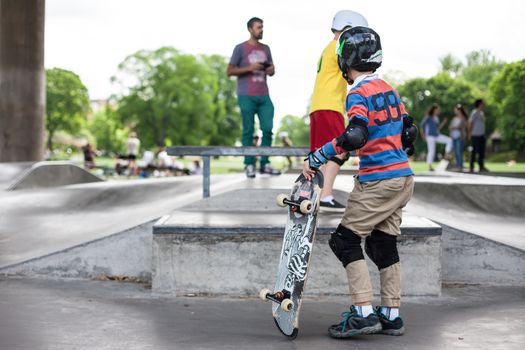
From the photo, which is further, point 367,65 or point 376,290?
point 376,290

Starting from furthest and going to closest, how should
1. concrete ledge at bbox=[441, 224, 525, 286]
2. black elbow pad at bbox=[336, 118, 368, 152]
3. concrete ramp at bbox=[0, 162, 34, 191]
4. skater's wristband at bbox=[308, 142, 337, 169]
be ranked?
1. concrete ramp at bbox=[0, 162, 34, 191]
2. concrete ledge at bbox=[441, 224, 525, 286]
3. skater's wristband at bbox=[308, 142, 337, 169]
4. black elbow pad at bbox=[336, 118, 368, 152]

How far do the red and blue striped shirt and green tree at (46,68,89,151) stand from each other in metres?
70.7

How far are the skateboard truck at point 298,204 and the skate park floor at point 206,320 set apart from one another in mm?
788

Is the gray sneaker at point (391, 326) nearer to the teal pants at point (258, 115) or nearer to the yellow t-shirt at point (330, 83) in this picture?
the yellow t-shirt at point (330, 83)

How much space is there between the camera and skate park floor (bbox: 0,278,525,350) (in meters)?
3.87

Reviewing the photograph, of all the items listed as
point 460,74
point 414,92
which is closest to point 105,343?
point 414,92

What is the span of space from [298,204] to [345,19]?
2.34m

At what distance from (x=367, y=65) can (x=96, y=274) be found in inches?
130

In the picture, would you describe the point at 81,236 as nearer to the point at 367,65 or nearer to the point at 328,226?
the point at 328,226

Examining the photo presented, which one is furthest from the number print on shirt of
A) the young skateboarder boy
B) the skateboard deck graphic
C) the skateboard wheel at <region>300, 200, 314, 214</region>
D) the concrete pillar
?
the concrete pillar

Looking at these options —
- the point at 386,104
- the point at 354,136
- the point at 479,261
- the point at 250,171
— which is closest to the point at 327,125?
the point at 479,261

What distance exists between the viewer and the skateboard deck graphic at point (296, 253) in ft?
12.9

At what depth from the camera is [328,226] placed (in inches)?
208

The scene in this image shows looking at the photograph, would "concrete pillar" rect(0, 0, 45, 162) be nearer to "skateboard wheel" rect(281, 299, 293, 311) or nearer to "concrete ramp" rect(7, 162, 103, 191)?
"concrete ramp" rect(7, 162, 103, 191)
